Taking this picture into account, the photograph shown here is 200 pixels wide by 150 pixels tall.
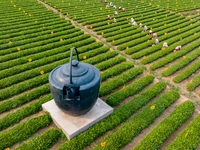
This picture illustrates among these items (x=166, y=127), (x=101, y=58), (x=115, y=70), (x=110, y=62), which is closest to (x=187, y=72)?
(x=115, y=70)

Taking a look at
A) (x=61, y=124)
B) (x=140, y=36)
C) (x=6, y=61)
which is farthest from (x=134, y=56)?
(x=6, y=61)

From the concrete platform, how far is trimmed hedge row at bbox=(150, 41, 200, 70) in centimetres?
480

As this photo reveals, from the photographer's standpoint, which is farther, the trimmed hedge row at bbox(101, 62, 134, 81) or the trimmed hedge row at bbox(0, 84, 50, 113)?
the trimmed hedge row at bbox(101, 62, 134, 81)

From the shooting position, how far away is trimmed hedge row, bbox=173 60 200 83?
9513 mm

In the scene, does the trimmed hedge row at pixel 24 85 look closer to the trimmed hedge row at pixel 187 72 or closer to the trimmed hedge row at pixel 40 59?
the trimmed hedge row at pixel 40 59

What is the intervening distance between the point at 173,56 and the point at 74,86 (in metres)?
8.40

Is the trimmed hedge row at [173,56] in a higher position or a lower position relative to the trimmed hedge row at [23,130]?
higher

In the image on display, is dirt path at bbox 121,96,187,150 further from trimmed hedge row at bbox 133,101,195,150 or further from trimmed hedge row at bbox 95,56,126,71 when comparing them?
trimmed hedge row at bbox 95,56,126,71

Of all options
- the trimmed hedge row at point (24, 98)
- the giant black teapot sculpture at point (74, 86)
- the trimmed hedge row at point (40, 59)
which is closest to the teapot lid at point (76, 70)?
the giant black teapot sculpture at point (74, 86)

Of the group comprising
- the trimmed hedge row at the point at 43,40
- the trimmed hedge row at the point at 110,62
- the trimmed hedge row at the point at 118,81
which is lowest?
the trimmed hedge row at the point at 118,81

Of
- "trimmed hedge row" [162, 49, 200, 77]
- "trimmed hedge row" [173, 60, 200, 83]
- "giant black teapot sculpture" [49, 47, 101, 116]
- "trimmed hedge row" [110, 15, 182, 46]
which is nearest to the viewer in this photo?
"giant black teapot sculpture" [49, 47, 101, 116]

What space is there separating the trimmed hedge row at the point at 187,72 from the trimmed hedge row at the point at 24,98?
668 cm

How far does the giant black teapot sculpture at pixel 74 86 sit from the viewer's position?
540cm

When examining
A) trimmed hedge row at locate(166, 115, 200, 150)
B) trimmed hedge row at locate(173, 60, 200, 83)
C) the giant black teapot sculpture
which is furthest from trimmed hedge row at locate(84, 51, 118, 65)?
trimmed hedge row at locate(166, 115, 200, 150)
